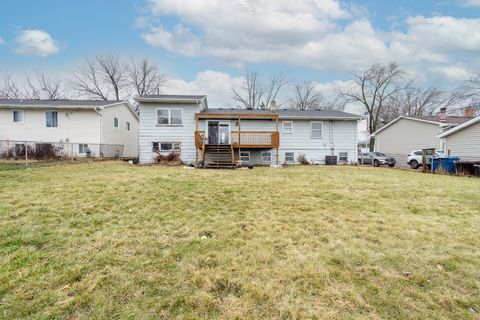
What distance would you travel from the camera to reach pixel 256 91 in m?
38.1

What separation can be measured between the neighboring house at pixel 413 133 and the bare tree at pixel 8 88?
152 feet

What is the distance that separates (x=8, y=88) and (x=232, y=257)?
4376 cm

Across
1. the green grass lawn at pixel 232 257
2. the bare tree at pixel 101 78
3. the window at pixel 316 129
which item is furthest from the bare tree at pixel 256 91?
the green grass lawn at pixel 232 257

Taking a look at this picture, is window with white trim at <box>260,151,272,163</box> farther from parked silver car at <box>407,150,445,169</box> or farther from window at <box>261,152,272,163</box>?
parked silver car at <box>407,150,445,169</box>

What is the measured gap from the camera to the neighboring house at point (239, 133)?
16.4 meters

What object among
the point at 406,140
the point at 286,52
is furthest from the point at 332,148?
the point at 286,52

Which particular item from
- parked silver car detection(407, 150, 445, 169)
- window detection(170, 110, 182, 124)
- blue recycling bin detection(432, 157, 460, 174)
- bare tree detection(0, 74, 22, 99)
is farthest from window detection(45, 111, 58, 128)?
parked silver car detection(407, 150, 445, 169)

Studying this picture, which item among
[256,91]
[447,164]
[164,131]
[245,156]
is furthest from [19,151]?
[256,91]

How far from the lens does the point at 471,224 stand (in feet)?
15.4

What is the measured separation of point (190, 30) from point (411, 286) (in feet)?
65.8

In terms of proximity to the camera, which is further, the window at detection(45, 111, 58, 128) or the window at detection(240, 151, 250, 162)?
the window at detection(240, 151, 250, 162)

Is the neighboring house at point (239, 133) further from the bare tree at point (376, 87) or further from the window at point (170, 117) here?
the bare tree at point (376, 87)

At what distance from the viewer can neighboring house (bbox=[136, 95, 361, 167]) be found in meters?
16.4

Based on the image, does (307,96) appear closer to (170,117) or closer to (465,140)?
(465,140)
